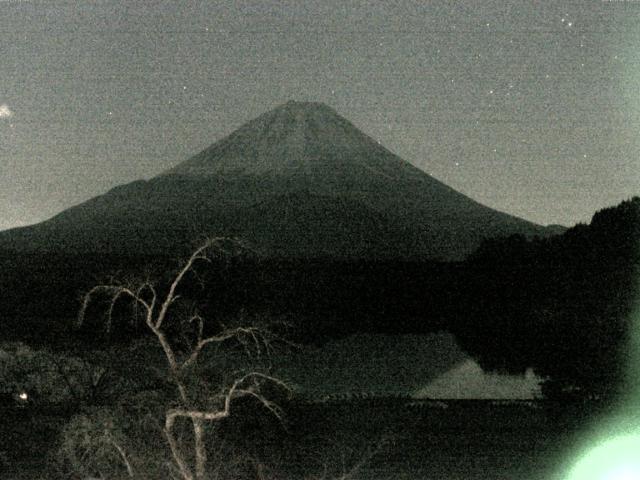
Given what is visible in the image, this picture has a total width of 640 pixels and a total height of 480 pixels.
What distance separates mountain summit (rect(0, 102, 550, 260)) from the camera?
10512cm

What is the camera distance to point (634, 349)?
21.0m

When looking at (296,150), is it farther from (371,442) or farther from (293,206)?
(371,442)

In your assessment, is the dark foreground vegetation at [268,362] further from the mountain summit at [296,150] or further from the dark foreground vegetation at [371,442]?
the mountain summit at [296,150]

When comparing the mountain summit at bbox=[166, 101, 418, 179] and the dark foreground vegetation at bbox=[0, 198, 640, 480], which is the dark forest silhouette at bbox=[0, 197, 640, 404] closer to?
the dark foreground vegetation at bbox=[0, 198, 640, 480]

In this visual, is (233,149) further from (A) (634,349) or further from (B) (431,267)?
(A) (634,349)

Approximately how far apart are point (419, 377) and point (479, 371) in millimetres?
2124

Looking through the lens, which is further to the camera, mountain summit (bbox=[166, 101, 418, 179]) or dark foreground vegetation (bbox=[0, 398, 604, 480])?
mountain summit (bbox=[166, 101, 418, 179])

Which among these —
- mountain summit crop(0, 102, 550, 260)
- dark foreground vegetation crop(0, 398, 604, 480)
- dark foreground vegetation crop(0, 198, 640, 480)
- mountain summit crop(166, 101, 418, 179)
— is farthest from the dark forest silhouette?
mountain summit crop(166, 101, 418, 179)

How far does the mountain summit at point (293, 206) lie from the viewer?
105 meters

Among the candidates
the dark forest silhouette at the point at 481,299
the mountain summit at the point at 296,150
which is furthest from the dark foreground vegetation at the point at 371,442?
the mountain summit at the point at 296,150

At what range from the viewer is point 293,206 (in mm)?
119312

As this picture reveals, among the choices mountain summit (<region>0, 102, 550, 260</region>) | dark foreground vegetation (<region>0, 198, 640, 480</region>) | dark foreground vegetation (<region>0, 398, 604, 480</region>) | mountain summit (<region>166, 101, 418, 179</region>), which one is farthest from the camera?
mountain summit (<region>166, 101, 418, 179</region>)

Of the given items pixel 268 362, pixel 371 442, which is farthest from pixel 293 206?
pixel 371 442

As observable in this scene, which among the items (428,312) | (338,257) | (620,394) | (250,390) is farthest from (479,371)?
(338,257)
